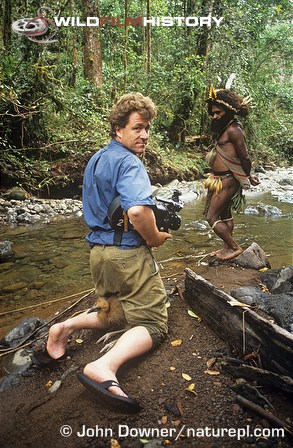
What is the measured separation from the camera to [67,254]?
4.57 meters

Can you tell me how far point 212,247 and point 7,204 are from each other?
13.4 feet

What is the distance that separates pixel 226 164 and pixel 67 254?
2414 millimetres

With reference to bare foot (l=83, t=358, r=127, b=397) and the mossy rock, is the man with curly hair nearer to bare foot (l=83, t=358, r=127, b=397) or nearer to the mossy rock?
bare foot (l=83, t=358, r=127, b=397)

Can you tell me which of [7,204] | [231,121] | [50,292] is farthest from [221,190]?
[7,204]

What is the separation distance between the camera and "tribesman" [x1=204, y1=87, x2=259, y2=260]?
125 inches

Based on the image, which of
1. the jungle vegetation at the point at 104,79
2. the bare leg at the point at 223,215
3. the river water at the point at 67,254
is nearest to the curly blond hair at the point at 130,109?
the bare leg at the point at 223,215

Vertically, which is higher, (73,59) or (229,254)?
(73,59)

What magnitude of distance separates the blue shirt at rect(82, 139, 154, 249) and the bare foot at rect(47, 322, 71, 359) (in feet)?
1.84

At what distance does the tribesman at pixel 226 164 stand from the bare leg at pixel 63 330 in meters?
1.85

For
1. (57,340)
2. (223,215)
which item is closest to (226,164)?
(223,215)

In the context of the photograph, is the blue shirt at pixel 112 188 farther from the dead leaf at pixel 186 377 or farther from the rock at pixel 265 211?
the rock at pixel 265 211

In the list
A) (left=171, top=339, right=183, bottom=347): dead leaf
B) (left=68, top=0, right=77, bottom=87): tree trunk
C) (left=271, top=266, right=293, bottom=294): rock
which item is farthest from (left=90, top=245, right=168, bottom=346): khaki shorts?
(left=68, top=0, right=77, bottom=87): tree trunk

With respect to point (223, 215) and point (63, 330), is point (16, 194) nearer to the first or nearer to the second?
point (223, 215)

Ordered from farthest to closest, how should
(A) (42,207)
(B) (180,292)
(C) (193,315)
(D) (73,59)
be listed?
(D) (73,59) → (A) (42,207) → (B) (180,292) → (C) (193,315)
